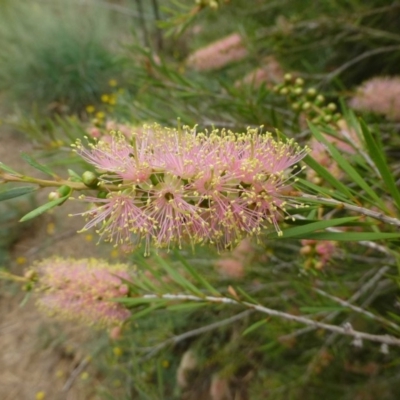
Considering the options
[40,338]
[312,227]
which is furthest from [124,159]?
[40,338]

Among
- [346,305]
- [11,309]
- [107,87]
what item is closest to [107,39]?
[107,87]

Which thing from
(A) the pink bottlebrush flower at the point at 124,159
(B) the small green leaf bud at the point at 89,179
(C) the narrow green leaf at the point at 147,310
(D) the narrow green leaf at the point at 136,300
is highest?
(A) the pink bottlebrush flower at the point at 124,159

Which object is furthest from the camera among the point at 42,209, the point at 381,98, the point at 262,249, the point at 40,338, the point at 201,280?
the point at 40,338

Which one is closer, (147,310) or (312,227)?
(312,227)

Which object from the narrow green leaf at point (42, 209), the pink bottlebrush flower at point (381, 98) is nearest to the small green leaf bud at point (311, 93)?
the pink bottlebrush flower at point (381, 98)

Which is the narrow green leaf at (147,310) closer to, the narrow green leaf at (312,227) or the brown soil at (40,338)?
the narrow green leaf at (312,227)

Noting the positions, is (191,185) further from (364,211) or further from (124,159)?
(364,211)

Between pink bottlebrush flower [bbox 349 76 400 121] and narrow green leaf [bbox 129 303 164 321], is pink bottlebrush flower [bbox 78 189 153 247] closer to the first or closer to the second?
narrow green leaf [bbox 129 303 164 321]
